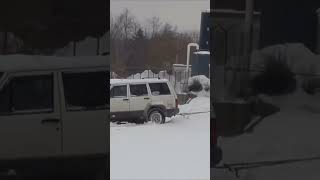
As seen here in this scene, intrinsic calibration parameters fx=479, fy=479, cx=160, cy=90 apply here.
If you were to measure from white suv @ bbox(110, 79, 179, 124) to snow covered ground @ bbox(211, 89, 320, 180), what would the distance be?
54cm

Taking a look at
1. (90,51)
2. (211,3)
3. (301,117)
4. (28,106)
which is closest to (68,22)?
(90,51)

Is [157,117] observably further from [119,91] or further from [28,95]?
[28,95]

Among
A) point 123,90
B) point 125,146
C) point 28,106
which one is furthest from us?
point 125,146

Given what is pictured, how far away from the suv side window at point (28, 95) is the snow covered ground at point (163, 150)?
70 centimetres

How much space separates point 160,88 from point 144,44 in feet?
1.28

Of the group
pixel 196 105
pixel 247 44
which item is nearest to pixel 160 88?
pixel 196 105

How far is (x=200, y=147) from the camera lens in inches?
161

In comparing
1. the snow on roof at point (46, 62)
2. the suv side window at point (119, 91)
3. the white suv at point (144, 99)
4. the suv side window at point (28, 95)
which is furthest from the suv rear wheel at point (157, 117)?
the suv side window at point (28, 95)

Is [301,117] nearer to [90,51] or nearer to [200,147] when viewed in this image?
[200,147]

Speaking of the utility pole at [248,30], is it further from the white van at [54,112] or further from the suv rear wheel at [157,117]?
the white van at [54,112]

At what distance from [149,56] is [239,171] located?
1.17 metres

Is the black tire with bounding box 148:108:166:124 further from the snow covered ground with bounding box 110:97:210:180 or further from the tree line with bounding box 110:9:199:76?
the tree line with bounding box 110:9:199:76

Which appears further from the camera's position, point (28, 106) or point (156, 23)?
point (156, 23)

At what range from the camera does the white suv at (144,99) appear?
12.6 ft
